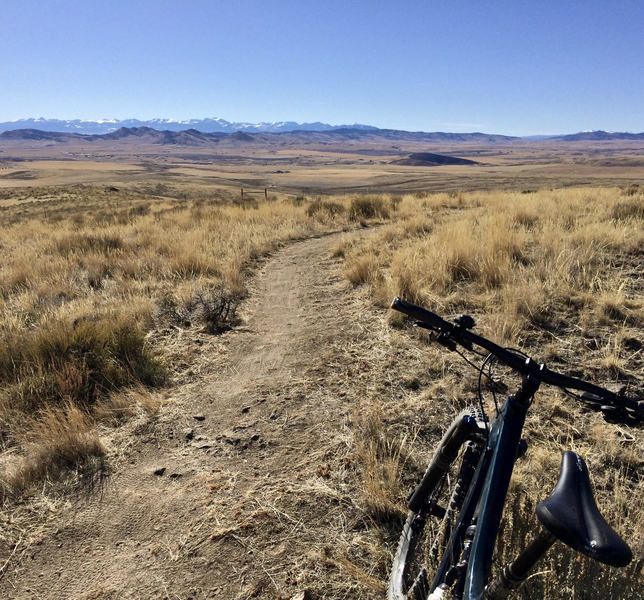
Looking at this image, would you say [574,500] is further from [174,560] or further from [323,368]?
[323,368]

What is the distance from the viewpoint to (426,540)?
244 centimetres

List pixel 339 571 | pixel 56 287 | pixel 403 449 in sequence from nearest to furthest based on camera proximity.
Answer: pixel 339 571 < pixel 403 449 < pixel 56 287

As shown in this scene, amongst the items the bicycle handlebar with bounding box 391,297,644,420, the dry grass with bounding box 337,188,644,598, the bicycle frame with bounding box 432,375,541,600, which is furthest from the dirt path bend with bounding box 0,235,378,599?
the bicycle handlebar with bounding box 391,297,644,420

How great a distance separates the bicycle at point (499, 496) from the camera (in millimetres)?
1226

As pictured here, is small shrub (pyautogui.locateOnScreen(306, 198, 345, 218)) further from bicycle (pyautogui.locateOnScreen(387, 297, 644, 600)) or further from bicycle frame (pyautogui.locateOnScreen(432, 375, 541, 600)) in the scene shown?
bicycle frame (pyautogui.locateOnScreen(432, 375, 541, 600))

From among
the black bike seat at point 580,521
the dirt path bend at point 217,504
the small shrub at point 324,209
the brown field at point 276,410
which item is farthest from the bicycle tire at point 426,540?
the small shrub at point 324,209

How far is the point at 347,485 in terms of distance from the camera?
294 cm

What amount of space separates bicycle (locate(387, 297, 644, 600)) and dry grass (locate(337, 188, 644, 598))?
494 mm

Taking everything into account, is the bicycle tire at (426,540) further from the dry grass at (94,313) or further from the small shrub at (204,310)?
the small shrub at (204,310)

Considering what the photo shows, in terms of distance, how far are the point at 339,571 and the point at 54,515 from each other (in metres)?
1.96

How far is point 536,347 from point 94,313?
5483mm

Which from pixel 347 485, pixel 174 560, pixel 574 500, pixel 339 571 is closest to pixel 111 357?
pixel 174 560

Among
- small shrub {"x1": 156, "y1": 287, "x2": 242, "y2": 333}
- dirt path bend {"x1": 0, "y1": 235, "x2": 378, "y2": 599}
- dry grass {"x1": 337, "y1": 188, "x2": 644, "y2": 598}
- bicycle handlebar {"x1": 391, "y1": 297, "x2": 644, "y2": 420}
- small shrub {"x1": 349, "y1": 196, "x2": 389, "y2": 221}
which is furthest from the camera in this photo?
small shrub {"x1": 349, "y1": 196, "x2": 389, "y2": 221}

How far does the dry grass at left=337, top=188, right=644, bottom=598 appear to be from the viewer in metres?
2.47
